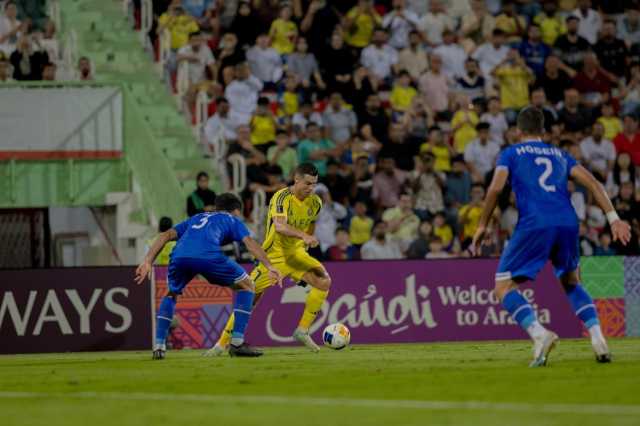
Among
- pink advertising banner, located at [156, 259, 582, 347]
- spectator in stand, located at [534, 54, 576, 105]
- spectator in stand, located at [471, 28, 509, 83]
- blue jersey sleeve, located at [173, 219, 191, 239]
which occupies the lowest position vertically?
pink advertising banner, located at [156, 259, 582, 347]

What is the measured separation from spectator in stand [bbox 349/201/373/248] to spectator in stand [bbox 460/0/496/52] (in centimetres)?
564

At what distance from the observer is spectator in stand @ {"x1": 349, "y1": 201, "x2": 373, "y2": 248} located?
22641mm

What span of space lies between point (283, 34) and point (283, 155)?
124 inches

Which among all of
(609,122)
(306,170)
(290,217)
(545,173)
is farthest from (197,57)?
(545,173)

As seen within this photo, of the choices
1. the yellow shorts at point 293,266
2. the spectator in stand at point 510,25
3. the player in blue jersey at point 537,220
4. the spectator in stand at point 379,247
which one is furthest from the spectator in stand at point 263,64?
the player in blue jersey at point 537,220

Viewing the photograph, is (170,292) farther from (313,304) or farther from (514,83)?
(514,83)

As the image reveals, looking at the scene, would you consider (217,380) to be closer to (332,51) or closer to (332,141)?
(332,141)

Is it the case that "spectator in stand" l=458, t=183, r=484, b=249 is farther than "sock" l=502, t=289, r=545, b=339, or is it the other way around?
"spectator in stand" l=458, t=183, r=484, b=249

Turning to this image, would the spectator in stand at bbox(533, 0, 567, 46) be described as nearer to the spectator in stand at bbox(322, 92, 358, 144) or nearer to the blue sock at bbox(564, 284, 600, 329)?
the spectator in stand at bbox(322, 92, 358, 144)

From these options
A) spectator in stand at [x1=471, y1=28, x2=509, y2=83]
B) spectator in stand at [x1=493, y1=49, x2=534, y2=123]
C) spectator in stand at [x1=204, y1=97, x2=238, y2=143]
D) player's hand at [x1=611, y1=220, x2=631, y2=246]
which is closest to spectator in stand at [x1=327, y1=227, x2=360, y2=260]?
spectator in stand at [x1=204, y1=97, x2=238, y2=143]

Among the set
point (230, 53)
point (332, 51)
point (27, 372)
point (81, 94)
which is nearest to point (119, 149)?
point (81, 94)

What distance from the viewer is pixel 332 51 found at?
83.4 feet

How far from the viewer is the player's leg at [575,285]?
11.7 metres

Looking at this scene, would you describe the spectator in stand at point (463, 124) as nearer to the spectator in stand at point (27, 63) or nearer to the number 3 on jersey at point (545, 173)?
the spectator in stand at point (27, 63)
